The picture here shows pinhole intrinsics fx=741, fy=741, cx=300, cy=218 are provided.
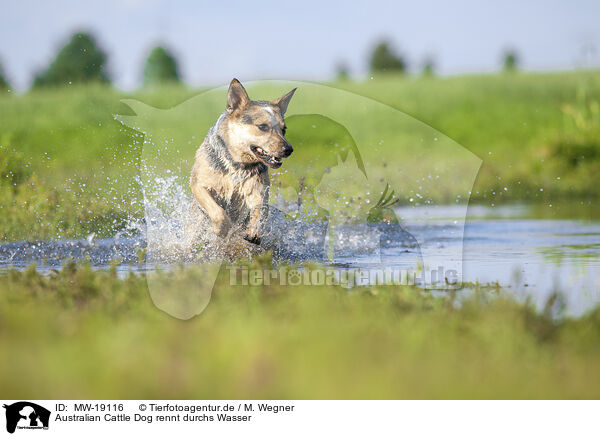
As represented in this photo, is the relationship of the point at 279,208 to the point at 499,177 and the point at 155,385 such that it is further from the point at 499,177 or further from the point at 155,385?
the point at 499,177

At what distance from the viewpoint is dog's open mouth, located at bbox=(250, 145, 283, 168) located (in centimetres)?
657

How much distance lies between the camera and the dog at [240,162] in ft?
21.4

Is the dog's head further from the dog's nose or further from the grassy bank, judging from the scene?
the grassy bank

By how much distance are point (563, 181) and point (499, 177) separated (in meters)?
1.50

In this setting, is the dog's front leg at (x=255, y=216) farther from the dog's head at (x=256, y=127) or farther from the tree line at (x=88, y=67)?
the tree line at (x=88, y=67)

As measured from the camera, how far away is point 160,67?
37.6 metres

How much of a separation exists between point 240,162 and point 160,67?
3225 cm
